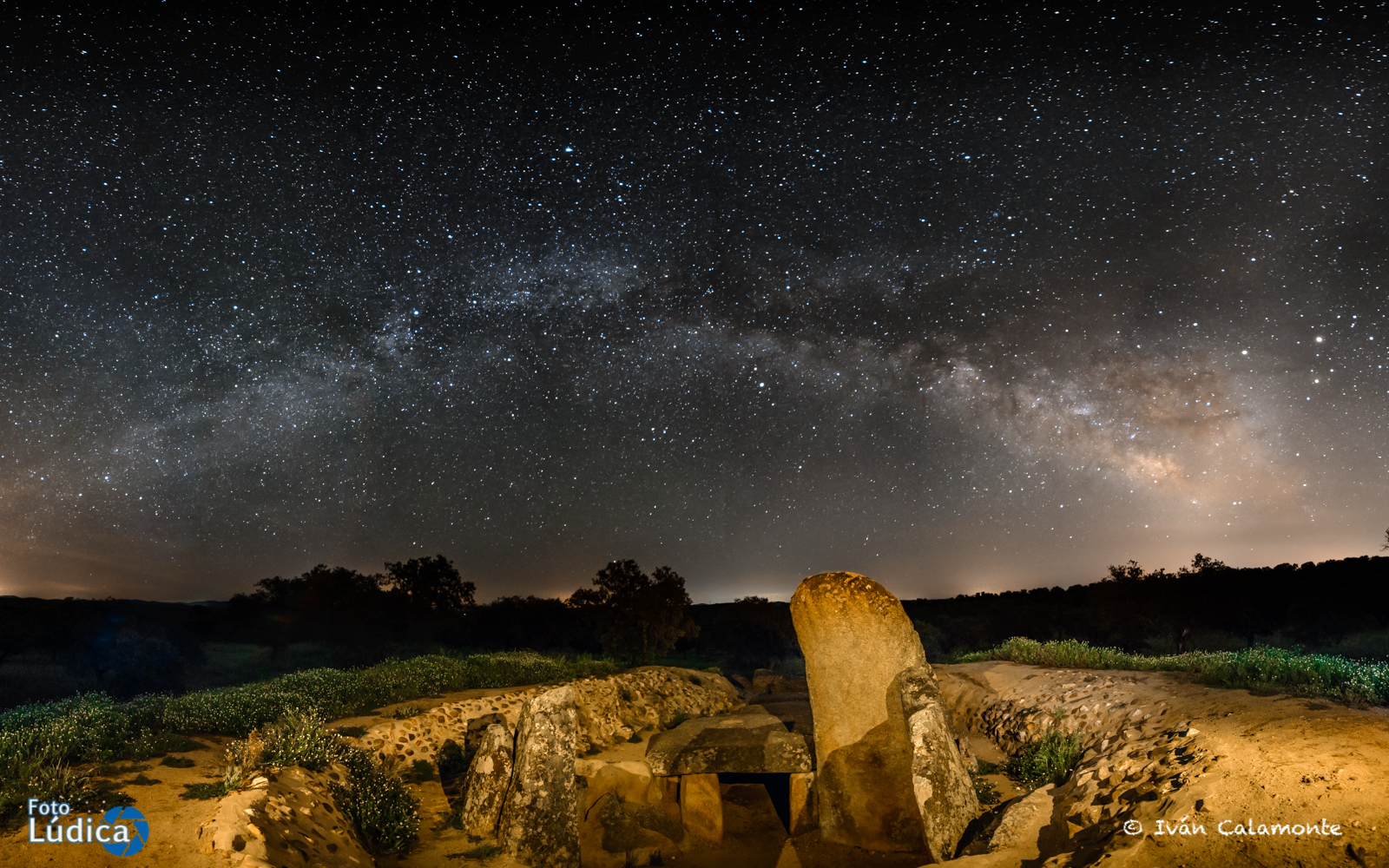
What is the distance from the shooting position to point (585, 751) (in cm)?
1436

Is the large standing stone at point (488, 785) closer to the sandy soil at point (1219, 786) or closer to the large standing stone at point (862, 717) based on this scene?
the large standing stone at point (862, 717)

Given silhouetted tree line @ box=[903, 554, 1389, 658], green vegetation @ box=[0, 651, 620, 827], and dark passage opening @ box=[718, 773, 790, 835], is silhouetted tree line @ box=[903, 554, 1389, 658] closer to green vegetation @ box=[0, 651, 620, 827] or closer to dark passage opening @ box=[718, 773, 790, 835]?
dark passage opening @ box=[718, 773, 790, 835]

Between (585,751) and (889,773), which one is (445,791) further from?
(889,773)

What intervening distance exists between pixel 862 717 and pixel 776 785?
639 centimetres

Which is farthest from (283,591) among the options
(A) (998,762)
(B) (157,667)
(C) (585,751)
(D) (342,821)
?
(A) (998,762)

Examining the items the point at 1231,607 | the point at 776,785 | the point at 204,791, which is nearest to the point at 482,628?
the point at 776,785

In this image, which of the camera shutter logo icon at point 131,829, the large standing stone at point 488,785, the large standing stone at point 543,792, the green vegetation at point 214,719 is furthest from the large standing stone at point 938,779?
the camera shutter logo icon at point 131,829

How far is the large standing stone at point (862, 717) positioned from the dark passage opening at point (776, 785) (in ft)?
10.1

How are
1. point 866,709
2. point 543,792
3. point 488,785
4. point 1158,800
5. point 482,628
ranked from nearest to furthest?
1. point 1158,800
2. point 543,792
3. point 488,785
4. point 866,709
5. point 482,628

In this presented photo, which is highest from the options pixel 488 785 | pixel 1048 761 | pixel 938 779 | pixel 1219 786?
pixel 1219 786

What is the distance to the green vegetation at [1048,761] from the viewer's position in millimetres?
11266

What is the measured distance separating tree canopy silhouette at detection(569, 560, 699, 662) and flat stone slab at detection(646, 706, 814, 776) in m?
24.1

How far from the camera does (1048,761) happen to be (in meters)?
11.6

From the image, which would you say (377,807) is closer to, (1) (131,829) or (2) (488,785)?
(2) (488,785)
